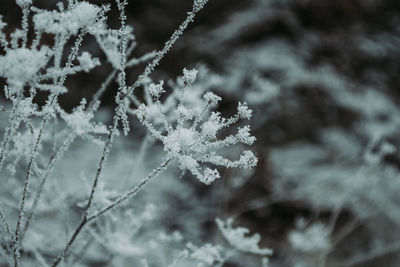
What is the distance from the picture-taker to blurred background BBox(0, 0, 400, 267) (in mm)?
3451

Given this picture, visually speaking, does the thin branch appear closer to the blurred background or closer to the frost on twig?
the frost on twig

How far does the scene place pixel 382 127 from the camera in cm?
415

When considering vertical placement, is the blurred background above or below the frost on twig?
above

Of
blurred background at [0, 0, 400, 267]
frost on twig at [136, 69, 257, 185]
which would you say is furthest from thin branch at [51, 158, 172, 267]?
blurred background at [0, 0, 400, 267]

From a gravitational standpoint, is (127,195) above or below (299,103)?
below

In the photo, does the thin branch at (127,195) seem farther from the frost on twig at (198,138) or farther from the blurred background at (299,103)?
the blurred background at (299,103)

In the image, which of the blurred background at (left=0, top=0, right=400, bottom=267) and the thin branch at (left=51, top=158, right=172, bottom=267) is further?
the blurred background at (left=0, top=0, right=400, bottom=267)

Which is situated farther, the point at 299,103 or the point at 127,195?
the point at 299,103

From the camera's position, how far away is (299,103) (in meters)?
4.06

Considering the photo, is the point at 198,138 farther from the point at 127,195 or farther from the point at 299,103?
the point at 299,103

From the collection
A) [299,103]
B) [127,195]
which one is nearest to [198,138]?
[127,195]

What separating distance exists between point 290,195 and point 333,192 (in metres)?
0.47

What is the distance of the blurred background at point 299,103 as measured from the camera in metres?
3.45

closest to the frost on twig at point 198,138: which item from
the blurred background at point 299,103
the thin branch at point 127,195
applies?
the thin branch at point 127,195
